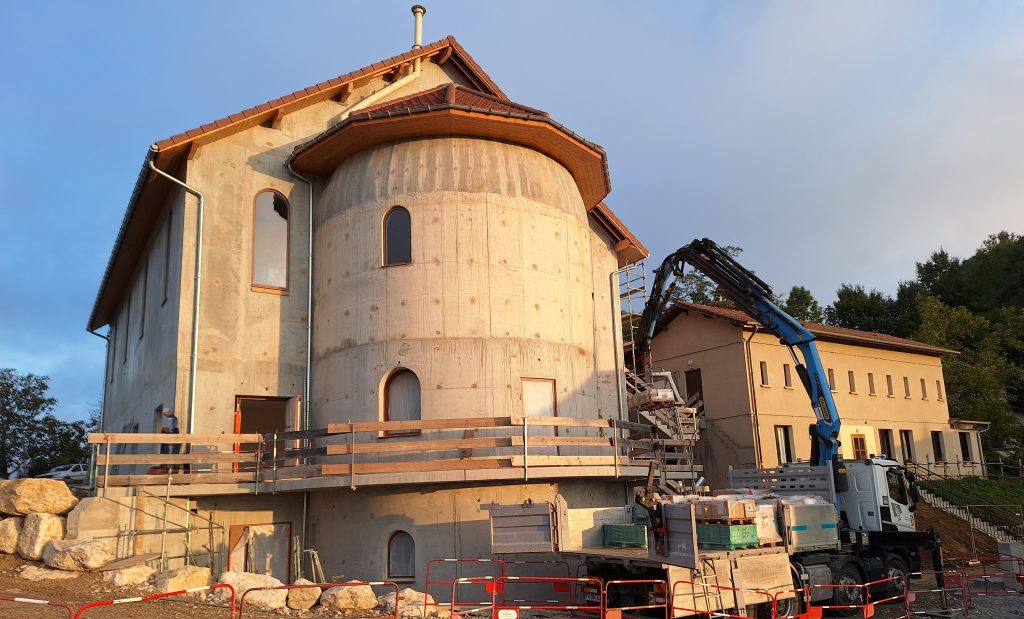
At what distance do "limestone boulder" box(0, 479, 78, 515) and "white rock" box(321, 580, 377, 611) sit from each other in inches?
224

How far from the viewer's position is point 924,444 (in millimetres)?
39156

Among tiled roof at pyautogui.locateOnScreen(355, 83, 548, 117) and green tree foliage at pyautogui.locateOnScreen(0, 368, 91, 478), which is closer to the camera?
tiled roof at pyautogui.locateOnScreen(355, 83, 548, 117)

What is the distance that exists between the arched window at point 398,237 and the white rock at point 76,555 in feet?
27.5

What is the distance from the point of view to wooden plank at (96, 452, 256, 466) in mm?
15829

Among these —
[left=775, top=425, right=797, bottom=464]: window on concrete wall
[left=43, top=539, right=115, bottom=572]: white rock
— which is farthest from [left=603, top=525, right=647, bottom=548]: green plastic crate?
[left=775, top=425, right=797, bottom=464]: window on concrete wall

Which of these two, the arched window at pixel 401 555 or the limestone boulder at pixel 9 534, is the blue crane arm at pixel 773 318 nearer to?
the arched window at pixel 401 555

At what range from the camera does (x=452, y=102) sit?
19.0 meters

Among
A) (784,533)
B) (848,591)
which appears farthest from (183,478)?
(848,591)

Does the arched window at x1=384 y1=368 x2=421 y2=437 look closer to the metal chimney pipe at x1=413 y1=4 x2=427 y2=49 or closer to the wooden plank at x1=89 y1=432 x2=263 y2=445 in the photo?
the wooden plank at x1=89 y1=432 x2=263 y2=445

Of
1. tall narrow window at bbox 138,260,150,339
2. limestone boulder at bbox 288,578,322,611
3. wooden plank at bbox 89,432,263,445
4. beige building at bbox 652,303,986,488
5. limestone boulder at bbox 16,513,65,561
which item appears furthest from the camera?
beige building at bbox 652,303,986,488

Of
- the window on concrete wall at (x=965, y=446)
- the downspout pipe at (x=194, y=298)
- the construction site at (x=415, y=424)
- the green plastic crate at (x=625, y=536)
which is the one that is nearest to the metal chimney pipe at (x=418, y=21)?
the construction site at (x=415, y=424)

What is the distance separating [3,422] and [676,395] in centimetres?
4420

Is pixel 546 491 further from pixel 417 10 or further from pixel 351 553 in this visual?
pixel 417 10

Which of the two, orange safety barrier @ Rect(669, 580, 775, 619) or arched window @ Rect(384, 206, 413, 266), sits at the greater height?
arched window @ Rect(384, 206, 413, 266)
